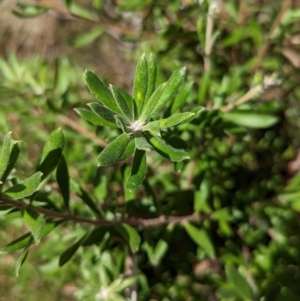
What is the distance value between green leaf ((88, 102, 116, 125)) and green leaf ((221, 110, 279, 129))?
670mm

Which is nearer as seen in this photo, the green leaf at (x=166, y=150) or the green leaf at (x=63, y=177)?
the green leaf at (x=166, y=150)

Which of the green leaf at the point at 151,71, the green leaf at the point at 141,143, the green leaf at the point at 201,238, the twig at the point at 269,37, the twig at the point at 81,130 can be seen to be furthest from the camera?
the twig at the point at 269,37

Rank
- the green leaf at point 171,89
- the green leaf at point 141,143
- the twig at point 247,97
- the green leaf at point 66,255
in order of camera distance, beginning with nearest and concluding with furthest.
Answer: the green leaf at point 141,143 < the green leaf at point 171,89 < the green leaf at point 66,255 < the twig at point 247,97

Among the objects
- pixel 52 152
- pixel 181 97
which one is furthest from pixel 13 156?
pixel 181 97

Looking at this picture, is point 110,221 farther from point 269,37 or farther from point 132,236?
point 269,37

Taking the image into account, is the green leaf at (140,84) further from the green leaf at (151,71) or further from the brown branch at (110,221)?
the brown branch at (110,221)

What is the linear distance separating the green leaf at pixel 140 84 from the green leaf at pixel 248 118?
22.5 inches

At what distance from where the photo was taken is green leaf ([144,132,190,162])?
1009 millimetres

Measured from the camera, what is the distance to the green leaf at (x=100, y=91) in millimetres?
1027

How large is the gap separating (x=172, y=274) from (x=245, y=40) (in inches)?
50.9

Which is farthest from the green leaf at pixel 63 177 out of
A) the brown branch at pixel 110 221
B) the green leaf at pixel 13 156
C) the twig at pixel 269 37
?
the twig at pixel 269 37

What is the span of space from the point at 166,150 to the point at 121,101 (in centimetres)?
16

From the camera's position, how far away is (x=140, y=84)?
1.08m

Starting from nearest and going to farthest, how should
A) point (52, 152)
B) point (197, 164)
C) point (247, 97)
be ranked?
1. point (52, 152)
2. point (247, 97)
3. point (197, 164)
